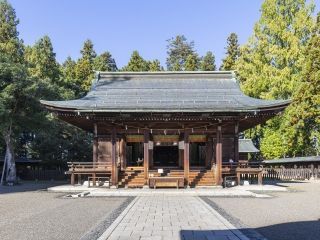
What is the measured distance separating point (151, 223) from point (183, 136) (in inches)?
557

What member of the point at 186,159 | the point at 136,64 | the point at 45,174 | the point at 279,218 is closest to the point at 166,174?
the point at 186,159

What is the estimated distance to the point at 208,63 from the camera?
59750 millimetres

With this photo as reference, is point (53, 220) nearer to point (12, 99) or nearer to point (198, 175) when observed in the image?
point (198, 175)

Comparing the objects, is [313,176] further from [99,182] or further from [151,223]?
[151,223]

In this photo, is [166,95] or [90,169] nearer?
[90,169]

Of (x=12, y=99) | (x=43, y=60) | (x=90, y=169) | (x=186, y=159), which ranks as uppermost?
(x=43, y=60)

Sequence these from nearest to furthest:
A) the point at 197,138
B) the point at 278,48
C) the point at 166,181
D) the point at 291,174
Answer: the point at 166,181, the point at 197,138, the point at 291,174, the point at 278,48

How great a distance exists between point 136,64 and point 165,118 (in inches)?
1477

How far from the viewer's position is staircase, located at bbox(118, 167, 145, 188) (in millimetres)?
22516

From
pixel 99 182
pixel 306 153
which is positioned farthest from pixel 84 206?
pixel 306 153

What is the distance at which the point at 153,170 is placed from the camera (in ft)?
79.7

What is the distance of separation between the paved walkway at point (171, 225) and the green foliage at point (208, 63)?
48.0m

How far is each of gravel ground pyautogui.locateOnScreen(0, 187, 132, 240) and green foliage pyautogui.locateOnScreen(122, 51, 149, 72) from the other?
144 ft

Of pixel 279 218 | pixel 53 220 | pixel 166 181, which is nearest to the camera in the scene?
pixel 53 220
